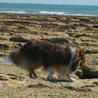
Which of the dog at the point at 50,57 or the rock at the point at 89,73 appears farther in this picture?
the rock at the point at 89,73

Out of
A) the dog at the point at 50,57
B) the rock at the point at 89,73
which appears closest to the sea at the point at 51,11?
the rock at the point at 89,73

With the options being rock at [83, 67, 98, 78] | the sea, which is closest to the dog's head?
rock at [83, 67, 98, 78]

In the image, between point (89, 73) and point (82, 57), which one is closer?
point (82, 57)

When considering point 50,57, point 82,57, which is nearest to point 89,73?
point 82,57

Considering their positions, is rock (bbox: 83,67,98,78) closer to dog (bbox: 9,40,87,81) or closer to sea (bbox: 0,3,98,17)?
dog (bbox: 9,40,87,81)

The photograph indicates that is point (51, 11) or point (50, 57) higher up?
point (50, 57)

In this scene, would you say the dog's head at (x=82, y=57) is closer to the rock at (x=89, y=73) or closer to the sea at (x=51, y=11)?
the rock at (x=89, y=73)

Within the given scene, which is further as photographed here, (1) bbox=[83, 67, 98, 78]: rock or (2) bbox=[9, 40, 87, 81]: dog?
(1) bbox=[83, 67, 98, 78]: rock

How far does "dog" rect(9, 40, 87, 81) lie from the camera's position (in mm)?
8086

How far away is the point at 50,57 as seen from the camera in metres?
8.09

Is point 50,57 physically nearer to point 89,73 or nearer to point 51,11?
point 89,73

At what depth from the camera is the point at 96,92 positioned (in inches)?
264

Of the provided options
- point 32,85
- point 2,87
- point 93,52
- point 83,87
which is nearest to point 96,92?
point 83,87

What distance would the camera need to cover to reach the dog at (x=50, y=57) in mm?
8086
